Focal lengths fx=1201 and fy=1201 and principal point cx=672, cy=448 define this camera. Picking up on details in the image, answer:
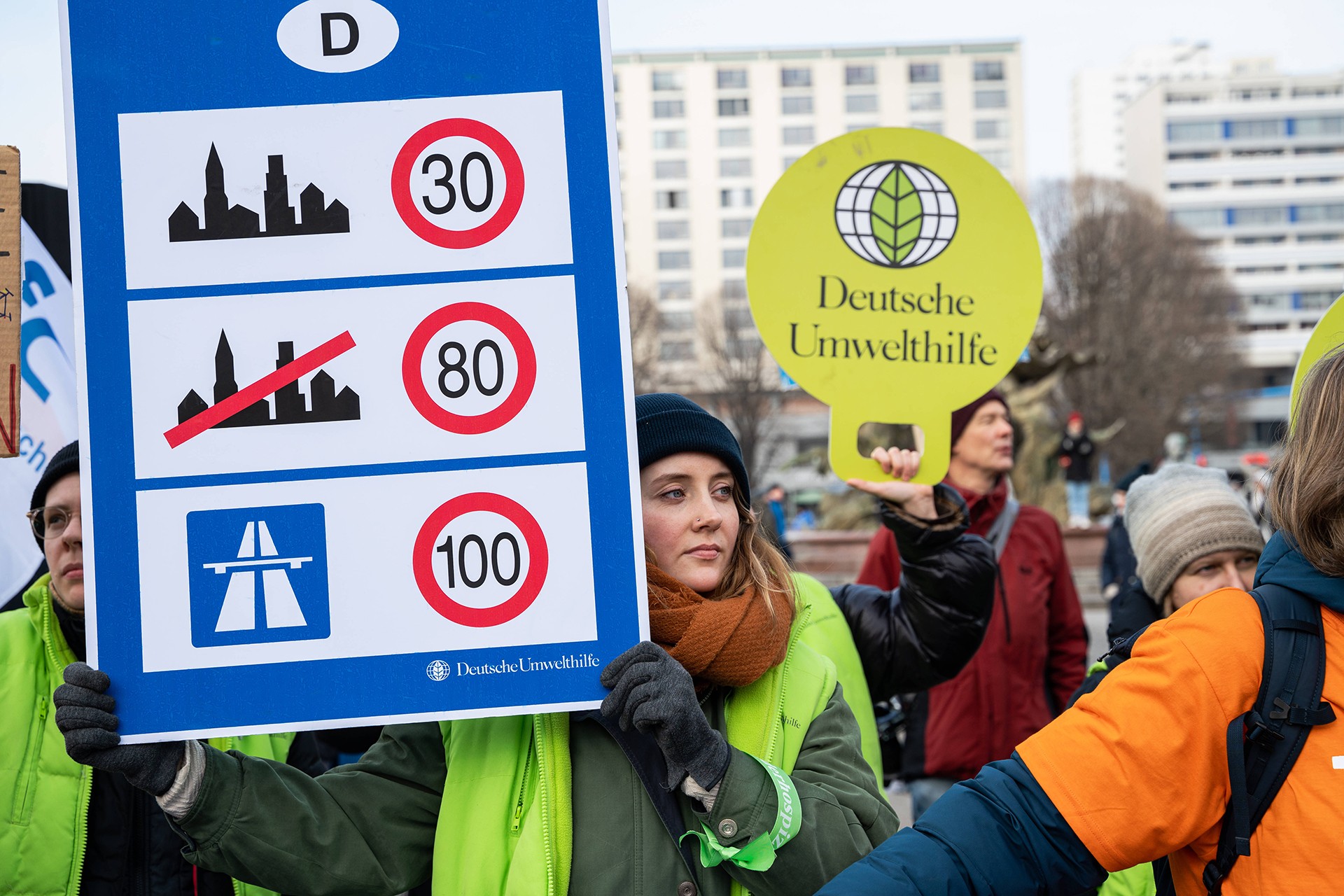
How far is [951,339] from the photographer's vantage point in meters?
2.85

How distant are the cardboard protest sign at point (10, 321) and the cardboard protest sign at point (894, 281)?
1.52 m

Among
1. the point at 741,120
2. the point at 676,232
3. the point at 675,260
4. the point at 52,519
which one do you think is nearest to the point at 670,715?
the point at 52,519

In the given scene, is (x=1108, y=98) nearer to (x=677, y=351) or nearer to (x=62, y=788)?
(x=677, y=351)

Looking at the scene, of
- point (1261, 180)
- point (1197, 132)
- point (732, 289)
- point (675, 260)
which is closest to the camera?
point (732, 289)

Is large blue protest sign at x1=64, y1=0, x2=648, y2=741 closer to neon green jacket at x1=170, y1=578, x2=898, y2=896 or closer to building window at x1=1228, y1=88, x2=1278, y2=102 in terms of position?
neon green jacket at x1=170, y1=578, x2=898, y2=896

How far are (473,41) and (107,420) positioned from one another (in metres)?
0.86

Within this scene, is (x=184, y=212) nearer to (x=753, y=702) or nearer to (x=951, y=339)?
(x=753, y=702)

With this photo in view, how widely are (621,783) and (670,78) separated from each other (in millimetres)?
84417

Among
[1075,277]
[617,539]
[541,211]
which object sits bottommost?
[617,539]

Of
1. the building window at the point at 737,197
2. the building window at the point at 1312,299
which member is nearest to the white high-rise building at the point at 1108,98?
the building window at the point at 1312,299

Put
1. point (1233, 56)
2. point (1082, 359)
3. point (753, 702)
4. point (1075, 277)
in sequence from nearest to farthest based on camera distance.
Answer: point (753, 702) → point (1082, 359) → point (1075, 277) → point (1233, 56)

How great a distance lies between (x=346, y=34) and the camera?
79.1 inches

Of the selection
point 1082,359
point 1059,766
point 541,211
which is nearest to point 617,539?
point 541,211

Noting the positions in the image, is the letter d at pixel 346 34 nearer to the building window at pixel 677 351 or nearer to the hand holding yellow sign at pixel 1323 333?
the hand holding yellow sign at pixel 1323 333
